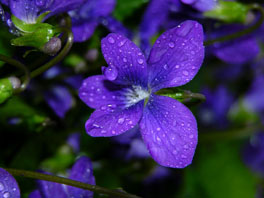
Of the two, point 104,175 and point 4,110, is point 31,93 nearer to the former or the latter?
point 4,110

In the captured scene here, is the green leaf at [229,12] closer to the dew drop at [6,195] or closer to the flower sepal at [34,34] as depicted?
the flower sepal at [34,34]

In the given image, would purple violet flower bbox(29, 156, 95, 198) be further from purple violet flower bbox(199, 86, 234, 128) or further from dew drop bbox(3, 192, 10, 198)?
purple violet flower bbox(199, 86, 234, 128)

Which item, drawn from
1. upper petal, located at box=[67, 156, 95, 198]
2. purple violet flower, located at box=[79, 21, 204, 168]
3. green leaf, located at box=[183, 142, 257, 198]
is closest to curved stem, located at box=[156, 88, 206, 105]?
purple violet flower, located at box=[79, 21, 204, 168]

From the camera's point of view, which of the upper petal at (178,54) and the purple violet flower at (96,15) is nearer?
the upper petal at (178,54)

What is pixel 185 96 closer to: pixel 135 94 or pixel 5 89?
pixel 135 94

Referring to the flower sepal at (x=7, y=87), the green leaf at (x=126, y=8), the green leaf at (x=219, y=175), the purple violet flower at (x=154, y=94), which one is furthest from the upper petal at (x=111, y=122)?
the green leaf at (x=219, y=175)

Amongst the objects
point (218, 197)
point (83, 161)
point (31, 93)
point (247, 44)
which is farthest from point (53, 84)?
point (218, 197)

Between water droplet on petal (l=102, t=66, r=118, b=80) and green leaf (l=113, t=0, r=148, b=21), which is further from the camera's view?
green leaf (l=113, t=0, r=148, b=21)
